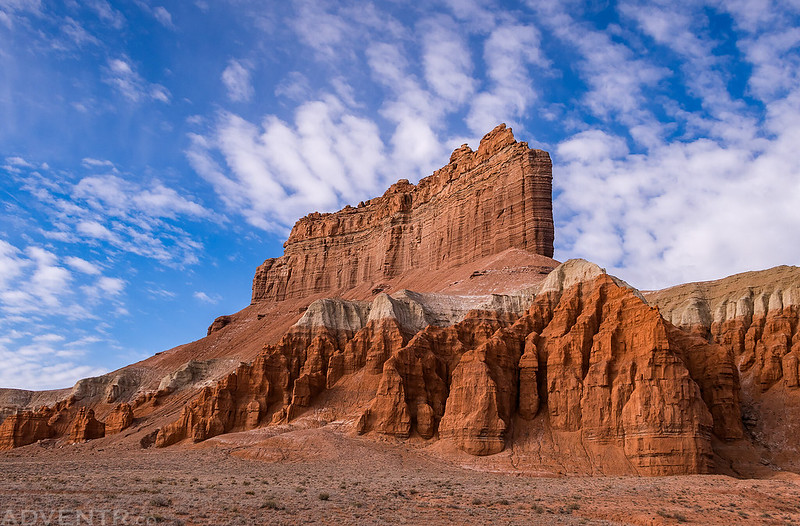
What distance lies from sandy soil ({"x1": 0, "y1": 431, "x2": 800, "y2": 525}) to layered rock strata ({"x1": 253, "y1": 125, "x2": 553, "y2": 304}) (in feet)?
194

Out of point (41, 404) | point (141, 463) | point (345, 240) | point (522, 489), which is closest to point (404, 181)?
point (345, 240)

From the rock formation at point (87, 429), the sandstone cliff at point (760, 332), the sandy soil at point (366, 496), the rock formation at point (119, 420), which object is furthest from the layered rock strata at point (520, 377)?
the rock formation at point (87, 429)

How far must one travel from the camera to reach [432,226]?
120 metres

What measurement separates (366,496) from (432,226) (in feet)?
306

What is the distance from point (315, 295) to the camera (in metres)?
137

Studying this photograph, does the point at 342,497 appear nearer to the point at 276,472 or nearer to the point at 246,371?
the point at 276,472

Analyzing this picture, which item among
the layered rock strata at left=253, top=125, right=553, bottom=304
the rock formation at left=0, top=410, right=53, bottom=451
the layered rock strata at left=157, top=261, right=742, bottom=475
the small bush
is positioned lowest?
the small bush

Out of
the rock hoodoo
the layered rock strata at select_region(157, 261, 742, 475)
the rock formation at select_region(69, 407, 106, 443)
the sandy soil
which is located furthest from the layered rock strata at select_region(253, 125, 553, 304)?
the sandy soil

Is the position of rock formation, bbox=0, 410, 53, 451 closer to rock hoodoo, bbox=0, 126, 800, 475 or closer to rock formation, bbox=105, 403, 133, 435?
rock hoodoo, bbox=0, 126, 800, 475

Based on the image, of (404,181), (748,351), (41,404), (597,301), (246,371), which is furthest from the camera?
(404,181)

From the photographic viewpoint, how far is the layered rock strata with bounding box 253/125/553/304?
98625 millimetres

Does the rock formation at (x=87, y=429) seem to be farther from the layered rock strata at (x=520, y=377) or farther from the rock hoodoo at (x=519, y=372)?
the layered rock strata at (x=520, y=377)

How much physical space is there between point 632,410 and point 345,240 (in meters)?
106

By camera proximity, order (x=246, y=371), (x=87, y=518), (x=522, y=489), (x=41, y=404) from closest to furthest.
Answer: (x=87, y=518) → (x=522, y=489) → (x=246, y=371) → (x=41, y=404)
